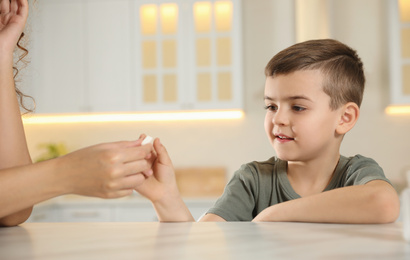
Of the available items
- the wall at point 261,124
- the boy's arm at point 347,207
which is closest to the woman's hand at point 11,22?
the boy's arm at point 347,207

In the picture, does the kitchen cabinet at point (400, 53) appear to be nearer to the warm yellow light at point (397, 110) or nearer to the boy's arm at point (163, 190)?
the warm yellow light at point (397, 110)

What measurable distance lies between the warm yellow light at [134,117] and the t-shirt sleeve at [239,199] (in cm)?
243

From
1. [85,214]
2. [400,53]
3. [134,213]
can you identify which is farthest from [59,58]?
[400,53]

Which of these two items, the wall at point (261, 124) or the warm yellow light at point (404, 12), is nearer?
the warm yellow light at point (404, 12)

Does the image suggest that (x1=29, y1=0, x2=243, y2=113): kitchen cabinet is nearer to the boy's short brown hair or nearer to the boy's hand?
the boy's short brown hair

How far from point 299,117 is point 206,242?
30.4 inches

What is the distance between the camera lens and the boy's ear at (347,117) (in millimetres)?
1406

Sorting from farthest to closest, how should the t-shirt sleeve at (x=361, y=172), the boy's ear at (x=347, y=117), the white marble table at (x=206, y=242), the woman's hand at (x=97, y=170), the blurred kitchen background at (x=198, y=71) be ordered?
the blurred kitchen background at (x=198, y=71)
the boy's ear at (x=347, y=117)
the t-shirt sleeve at (x=361, y=172)
the woman's hand at (x=97, y=170)
the white marble table at (x=206, y=242)

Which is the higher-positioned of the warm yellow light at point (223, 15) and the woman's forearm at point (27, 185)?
the warm yellow light at point (223, 15)

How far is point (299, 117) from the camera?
1299mm

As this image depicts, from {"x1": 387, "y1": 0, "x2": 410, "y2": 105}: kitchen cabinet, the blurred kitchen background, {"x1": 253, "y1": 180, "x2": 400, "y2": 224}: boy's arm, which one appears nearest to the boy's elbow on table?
{"x1": 253, "y1": 180, "x2": 400, "y2": 224}: boy's arm

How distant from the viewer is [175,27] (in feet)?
12.2

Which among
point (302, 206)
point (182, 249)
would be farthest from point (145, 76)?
point (182, 249)

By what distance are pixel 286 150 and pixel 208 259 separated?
2.72 feet
